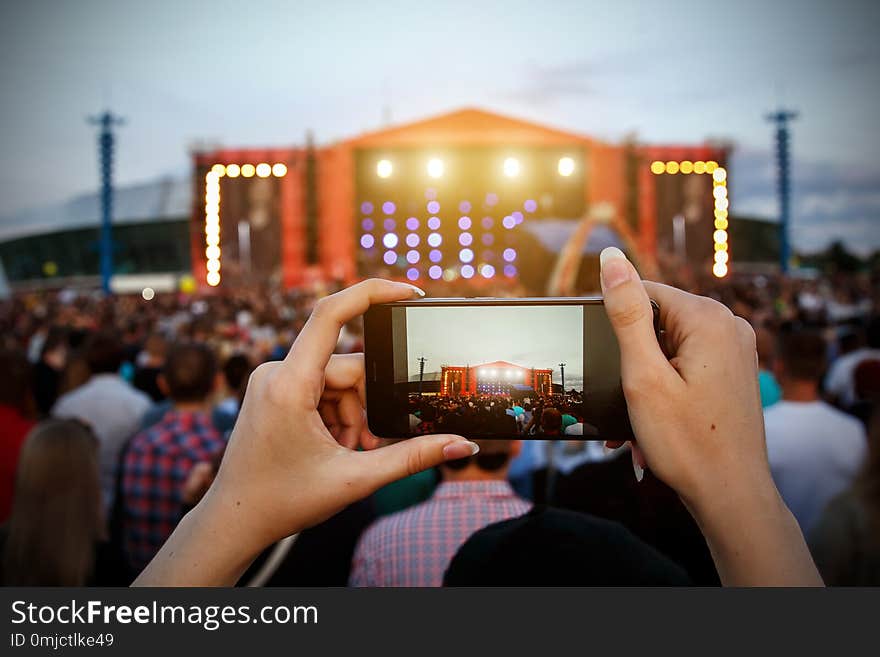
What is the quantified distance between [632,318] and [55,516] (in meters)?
2.21

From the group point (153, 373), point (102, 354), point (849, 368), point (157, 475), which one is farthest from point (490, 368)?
point (849, 368)

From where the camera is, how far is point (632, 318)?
1.05m

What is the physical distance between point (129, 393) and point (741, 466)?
163 inches

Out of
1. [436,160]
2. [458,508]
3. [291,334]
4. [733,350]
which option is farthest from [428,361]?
[436,160]

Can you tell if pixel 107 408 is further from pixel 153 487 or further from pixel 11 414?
pixel 153 487

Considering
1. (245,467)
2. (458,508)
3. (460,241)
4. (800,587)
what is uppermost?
(460,241)

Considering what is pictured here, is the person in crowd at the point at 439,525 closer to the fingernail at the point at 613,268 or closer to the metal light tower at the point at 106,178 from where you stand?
the fingernail at the point at 613,268

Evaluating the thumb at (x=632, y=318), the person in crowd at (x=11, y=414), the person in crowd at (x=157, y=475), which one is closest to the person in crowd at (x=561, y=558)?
the thumb at (x=632, y=318)

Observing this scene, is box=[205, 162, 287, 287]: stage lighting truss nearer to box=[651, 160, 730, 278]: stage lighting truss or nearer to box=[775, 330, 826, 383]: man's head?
box=[651, 160, 730, 278]: stage lighting truss

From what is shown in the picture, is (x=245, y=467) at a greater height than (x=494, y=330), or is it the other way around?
(x=494, y=330)

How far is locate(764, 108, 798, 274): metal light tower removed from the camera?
23750 millimetres

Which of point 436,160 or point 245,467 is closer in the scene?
point 245,467

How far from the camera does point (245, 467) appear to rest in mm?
1110

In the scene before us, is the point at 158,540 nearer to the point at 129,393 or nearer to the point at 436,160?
the point at 129,393
